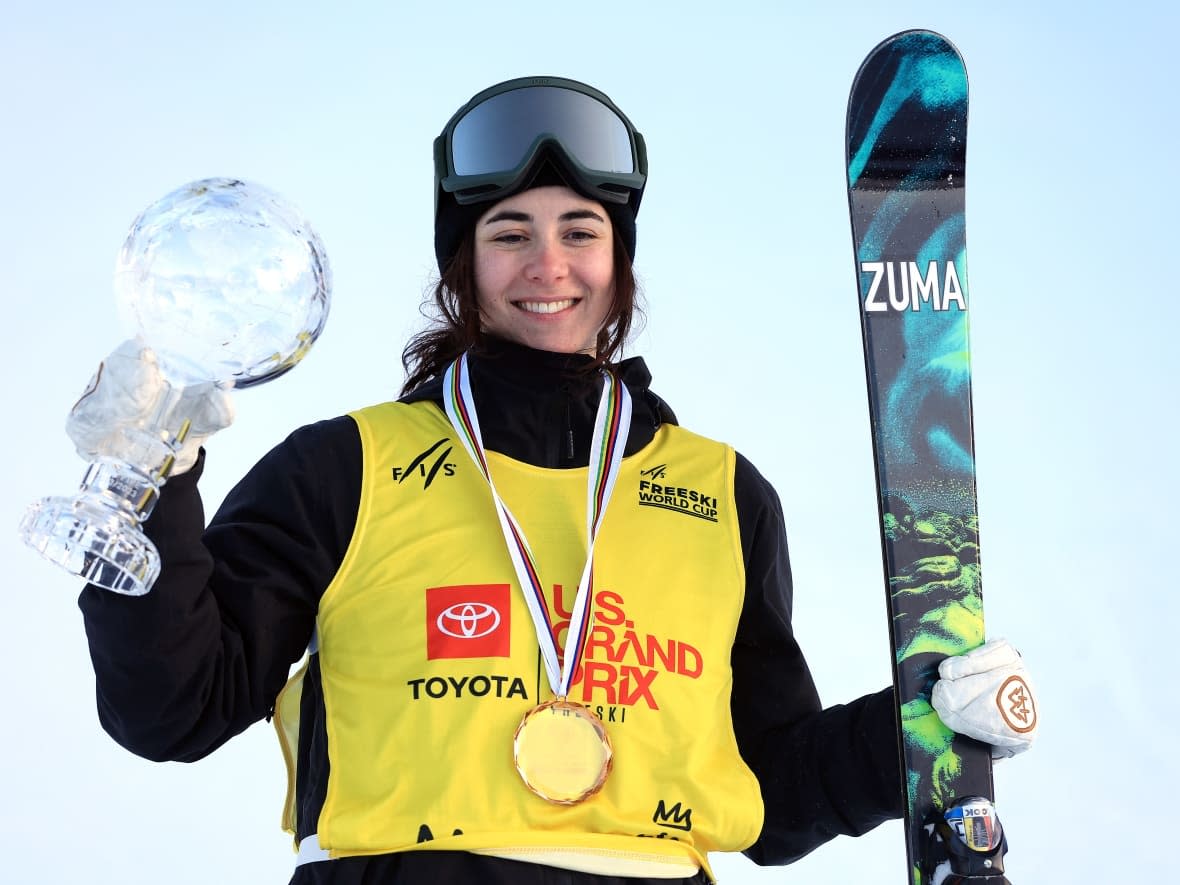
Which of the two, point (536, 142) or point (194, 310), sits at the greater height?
point (536, 142)

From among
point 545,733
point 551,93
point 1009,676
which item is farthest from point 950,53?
point 545,733

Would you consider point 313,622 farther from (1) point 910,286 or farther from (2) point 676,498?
(1) point 910,286

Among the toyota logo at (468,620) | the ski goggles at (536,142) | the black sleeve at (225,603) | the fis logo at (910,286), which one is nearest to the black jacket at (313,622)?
the black sleeve at (225,603)

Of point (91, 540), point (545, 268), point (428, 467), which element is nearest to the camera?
point (91, 540)

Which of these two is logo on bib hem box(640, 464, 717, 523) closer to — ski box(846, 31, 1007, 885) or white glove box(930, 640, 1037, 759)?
ski box(846, 31, 1007, 885)

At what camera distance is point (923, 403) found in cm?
315

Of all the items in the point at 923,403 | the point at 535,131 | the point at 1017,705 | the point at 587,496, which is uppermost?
the point at 535,131

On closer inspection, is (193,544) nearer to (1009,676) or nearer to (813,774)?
(813,774)

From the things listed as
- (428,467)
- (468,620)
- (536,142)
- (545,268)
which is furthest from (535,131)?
(468,620)

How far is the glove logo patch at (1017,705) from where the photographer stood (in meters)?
2.78

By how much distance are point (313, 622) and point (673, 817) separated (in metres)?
0.71

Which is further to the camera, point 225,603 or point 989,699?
point 989,699

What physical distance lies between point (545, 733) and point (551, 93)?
134 cm

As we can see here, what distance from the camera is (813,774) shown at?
2.86 m
